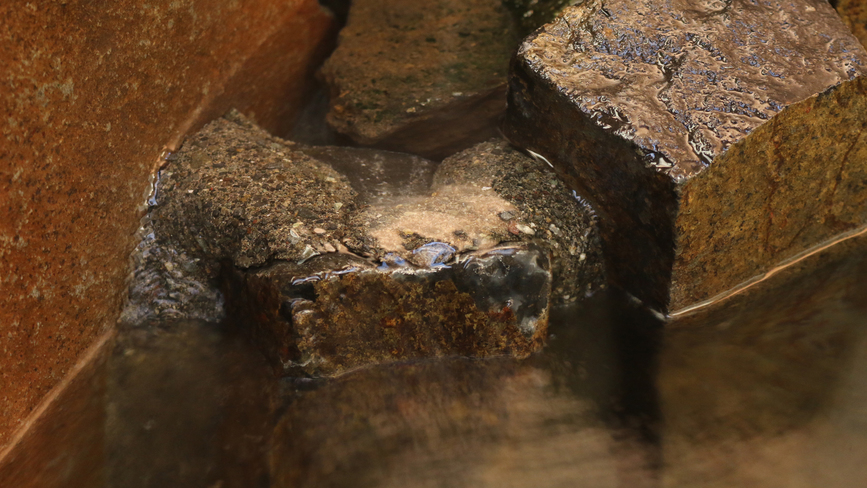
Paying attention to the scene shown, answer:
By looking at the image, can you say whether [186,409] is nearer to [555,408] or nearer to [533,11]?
[555,408]

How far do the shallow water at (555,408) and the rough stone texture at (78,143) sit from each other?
0.79 feet

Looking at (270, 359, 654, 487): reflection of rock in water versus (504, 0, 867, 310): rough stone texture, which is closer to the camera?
(270, 359, 654, 487): reflection of rock in water

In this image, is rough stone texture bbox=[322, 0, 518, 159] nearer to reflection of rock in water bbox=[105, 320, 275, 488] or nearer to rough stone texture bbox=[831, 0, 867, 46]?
reflection of rock in water bbox=[105, 320, 275, 488]

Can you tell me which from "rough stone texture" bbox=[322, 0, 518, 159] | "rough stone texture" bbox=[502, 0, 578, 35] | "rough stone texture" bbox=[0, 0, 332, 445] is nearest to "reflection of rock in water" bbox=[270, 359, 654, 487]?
"rough stone texture" bbox=[0, 0, 332, 445]

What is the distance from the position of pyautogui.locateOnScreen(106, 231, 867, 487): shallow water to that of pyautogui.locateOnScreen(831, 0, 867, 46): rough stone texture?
940mm

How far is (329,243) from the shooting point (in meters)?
1.81

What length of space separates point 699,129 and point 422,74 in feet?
4.22

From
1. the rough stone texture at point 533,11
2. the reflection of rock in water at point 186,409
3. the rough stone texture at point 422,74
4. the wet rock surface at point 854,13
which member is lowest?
the reflection of rock in water at point 186,409

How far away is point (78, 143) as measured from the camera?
1723 mm

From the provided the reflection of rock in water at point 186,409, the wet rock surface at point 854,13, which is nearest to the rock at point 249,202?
the reflection of rock in water at point 186,409

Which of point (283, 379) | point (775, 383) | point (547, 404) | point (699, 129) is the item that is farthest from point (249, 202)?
point (775, 383)

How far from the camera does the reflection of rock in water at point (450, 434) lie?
158 centimetres

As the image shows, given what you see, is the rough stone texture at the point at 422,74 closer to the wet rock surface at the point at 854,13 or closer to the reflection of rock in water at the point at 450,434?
the reflection of rock in water at the point at 450,434

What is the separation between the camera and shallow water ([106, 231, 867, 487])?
1.56 metres
